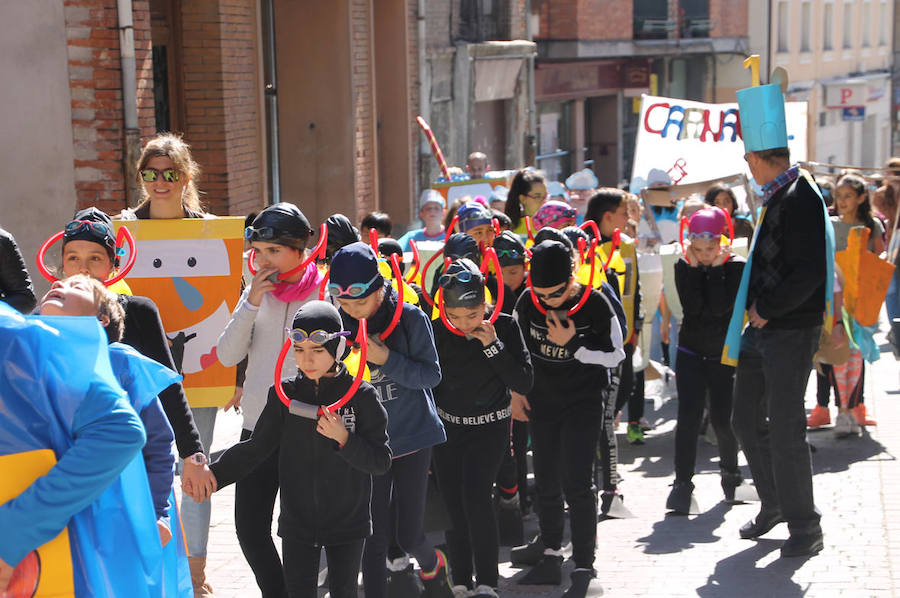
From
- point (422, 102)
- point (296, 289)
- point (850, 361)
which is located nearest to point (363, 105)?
point (422, 102)

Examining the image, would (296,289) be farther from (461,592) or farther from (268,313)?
(461,592)

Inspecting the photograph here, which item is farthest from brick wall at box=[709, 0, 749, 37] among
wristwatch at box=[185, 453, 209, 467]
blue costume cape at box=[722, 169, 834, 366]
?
wristwatch at box=[185, 453, 209, 467]

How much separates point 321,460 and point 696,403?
3298 mm

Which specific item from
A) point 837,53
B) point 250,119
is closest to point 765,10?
point 837,53

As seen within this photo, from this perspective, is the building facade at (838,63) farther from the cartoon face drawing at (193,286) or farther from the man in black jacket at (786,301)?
the cartoon face drawing at (193,286)

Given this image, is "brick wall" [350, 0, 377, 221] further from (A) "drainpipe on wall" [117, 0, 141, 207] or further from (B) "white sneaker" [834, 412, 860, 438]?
(B) "white sneaker" [834, 412, 860, 438]

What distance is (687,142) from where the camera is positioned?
12.8 metres

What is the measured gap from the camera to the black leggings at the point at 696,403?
708 centimetres

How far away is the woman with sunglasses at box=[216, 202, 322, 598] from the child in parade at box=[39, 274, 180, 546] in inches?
44.7

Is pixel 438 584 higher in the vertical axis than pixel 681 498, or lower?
higher

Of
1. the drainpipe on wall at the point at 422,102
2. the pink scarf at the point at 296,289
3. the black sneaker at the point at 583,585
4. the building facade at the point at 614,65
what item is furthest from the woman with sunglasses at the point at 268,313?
the building facade at the point at 614,65

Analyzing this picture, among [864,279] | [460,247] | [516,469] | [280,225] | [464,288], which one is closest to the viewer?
[280,225]

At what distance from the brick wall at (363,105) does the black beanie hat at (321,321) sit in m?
10.8

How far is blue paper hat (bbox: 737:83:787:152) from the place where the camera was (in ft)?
20.3
